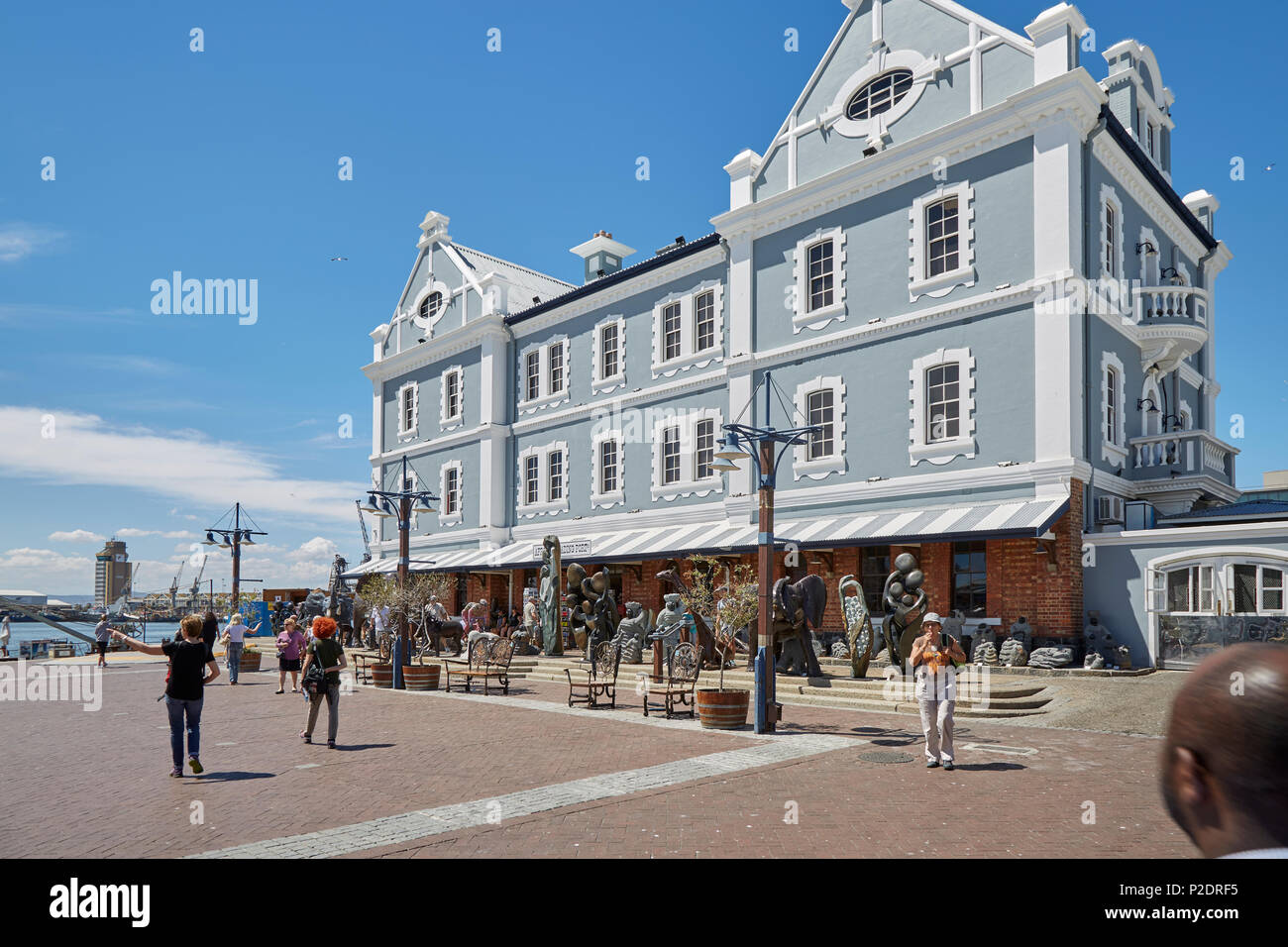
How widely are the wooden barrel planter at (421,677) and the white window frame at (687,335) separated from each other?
1247cm

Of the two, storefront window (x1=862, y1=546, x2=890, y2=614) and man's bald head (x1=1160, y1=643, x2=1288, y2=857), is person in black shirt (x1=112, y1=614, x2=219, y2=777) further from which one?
storefront window (x1=862, y1=546, x2=890, y2=614)

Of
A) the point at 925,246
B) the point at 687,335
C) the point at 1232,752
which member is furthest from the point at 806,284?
the point at 1232,752

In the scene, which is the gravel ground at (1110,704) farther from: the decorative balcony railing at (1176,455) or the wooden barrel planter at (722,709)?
the decorative balcony railing at (1176,455)

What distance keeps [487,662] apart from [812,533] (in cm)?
826

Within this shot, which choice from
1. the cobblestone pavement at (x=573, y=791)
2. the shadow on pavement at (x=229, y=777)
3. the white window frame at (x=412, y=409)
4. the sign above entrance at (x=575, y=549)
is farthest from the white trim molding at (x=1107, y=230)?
the white window frame at (x=412, y=409)

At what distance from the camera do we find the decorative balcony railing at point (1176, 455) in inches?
835

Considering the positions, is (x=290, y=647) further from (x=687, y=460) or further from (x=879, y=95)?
(x=879, y=95)

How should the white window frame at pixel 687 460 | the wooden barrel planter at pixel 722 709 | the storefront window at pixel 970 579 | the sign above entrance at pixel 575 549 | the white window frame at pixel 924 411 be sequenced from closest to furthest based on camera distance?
the wooden barrel planter at pixel 722 709 < the storefront window at pixel 970 579 < the white window frame at pixel 924 411 < the sign above entrance at pixel 575 549 < the white window frame at pixel 687 460

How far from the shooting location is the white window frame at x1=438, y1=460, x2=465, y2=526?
35.4 m

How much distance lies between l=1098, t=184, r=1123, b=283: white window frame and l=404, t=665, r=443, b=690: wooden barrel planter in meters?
17.4

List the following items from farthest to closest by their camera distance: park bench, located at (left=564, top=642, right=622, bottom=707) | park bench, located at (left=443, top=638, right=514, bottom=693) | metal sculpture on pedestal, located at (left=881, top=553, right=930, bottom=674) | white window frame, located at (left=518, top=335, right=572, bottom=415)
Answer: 1. white window frame, located at (left=518, top=335, right=572, bottom=415)
2. park bench, located at (left=443, top=638, right=514, bottom=693)
3. metal sculpture on pedestal, located at (left=881, top=553, right=930, bottom=674)
4. park bench, located at (left=564, top=642, right=622, bottom=707)

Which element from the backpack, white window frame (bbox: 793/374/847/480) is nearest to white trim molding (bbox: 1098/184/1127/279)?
white window frame (bbox: 793/374/847/480)

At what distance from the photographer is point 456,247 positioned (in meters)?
37.9
